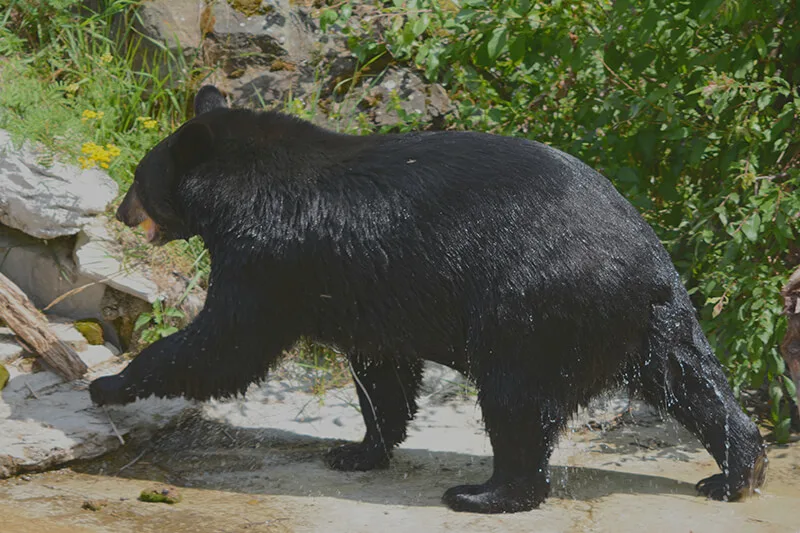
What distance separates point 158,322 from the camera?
586 cm

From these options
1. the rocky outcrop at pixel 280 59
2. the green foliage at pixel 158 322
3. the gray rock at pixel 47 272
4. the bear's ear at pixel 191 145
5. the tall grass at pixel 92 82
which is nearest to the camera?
the bear's ear at pixel 191 145

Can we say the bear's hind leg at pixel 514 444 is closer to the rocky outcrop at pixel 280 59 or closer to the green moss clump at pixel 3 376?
the green moss clump at pixel 3 376

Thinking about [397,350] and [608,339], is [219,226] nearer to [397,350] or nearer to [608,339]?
[397,350]

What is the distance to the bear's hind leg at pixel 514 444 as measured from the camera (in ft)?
13.9

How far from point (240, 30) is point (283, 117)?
2798 mm

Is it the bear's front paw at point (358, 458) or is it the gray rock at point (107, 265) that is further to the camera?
the gray rock at point (107, 265)

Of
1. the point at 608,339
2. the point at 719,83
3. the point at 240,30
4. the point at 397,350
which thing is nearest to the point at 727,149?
the point at 719,83

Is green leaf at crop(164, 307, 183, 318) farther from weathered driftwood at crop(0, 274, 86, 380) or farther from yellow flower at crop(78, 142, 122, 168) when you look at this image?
yellow flower at crop(78, 142, 122, 168)

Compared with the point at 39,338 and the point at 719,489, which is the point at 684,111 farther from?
the point at 39,338

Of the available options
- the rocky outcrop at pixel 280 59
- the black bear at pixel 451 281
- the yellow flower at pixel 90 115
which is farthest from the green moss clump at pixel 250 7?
the black bear at pixel 451 281

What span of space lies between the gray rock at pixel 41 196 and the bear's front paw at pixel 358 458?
2.17 meters

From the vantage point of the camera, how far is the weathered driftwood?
530 cm

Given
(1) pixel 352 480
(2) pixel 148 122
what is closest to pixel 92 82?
(2) pixel 148 122

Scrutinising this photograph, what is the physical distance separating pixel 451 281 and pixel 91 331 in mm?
2598
